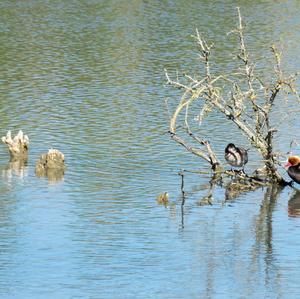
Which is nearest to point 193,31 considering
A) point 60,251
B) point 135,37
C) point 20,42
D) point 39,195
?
point 135,37

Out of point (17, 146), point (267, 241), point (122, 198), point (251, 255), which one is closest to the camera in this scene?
point (251, 255)

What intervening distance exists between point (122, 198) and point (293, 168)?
3623 millimetres

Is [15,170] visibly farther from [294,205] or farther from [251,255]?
[251,255]

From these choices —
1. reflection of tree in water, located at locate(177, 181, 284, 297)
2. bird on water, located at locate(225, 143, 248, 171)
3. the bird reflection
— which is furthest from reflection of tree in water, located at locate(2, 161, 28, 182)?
the bird reflection

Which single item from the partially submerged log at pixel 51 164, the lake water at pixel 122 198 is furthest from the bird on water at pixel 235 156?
the partially submerged log at pixel 51 164

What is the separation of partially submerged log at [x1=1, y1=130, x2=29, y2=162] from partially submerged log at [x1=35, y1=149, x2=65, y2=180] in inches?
43.0

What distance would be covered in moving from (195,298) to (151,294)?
648mm

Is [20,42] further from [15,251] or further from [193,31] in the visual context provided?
[15,251]

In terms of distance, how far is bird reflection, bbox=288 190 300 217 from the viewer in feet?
72.9

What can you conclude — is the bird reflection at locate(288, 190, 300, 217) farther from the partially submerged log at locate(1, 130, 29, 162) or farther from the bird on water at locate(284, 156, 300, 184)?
the partially submerged log at locate(1, 130, 29, 162)

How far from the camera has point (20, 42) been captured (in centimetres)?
4253

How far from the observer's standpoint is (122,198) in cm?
2289

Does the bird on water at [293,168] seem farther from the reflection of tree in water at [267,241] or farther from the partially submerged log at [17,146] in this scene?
the partially submerged log at [17,146]

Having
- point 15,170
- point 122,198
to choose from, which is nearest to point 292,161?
point 122,198
